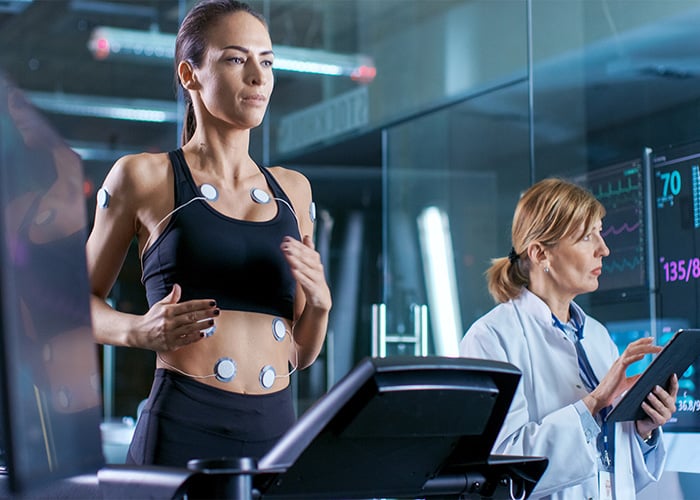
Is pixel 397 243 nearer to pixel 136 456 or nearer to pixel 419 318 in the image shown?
pixel 419 318

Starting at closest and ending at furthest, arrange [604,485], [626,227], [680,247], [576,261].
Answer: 1. [604,485]
2. [576,261]
3. [680,247]
4. [626,227]

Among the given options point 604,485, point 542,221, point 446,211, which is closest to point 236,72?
point 542,221

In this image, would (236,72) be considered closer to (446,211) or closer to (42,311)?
(42,311)

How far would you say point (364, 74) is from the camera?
6727 millimetres

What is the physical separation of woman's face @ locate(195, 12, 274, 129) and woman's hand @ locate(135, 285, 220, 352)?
42 cm

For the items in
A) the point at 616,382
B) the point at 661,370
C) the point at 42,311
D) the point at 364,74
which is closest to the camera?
the point at 42,311

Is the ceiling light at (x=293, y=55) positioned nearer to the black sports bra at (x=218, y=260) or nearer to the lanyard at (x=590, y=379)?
the lanyard at (x=590, y=379)

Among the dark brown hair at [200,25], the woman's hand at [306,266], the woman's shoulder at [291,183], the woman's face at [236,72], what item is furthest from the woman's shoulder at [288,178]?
the woman's hand at [306,266]

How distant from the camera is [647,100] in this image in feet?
13.2

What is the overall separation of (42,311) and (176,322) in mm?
452

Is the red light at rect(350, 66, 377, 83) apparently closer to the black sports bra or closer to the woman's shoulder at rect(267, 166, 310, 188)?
the woman's shoulder at rect(267, 166, 310, 188)

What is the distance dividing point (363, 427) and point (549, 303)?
57.5 inches

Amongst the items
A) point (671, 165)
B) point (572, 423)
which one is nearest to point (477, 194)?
point (671, 165)

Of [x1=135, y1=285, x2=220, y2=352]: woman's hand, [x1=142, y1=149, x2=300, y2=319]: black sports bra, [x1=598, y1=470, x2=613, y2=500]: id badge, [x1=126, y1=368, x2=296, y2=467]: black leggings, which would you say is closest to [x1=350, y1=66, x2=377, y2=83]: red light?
[x1=598, y1=470, x2=613, y2=500]: id badge
